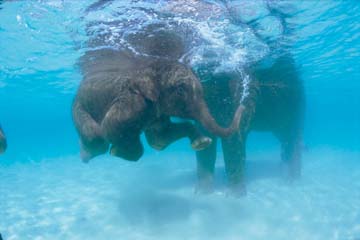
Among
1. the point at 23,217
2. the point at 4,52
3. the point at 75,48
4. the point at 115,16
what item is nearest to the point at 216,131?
the point at 115,16

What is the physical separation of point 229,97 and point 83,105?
623 cm

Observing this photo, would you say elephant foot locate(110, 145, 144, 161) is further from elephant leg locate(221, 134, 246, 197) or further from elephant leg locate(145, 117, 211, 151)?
elephant leg locate(221, 134, 246, 197)

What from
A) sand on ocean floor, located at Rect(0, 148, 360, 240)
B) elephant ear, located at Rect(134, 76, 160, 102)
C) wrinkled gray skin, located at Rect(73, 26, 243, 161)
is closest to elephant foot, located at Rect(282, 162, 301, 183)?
sand on ocean floor, located at Rect(0, 148, 360, 240)

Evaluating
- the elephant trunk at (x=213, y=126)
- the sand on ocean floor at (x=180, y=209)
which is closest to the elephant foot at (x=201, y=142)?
the elephant trunk at (x=213, y=126)

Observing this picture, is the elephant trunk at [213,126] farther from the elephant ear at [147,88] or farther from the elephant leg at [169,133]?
the elephant ear at [147,88]

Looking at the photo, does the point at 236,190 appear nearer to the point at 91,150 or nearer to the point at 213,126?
the point at 213,126

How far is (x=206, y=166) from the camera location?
567 inches

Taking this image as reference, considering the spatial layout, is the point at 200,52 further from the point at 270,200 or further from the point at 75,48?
the point at 270,200

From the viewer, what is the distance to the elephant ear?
7.83 meters

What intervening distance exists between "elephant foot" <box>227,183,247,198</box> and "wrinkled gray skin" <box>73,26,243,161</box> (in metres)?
6.01

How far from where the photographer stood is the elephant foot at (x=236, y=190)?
13672mm

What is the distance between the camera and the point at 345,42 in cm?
1820

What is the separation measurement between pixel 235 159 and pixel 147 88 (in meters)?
6.34

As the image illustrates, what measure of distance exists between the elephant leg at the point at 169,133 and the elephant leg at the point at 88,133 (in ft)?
5.07
